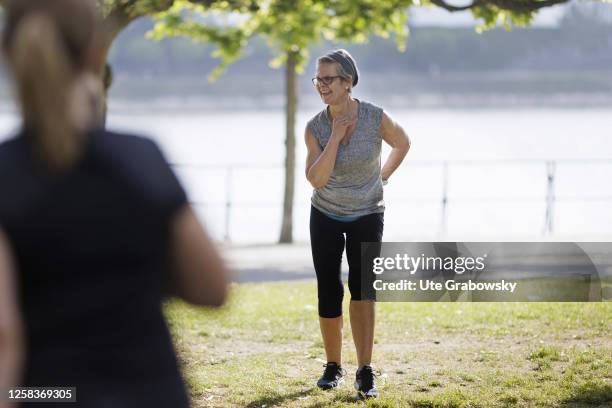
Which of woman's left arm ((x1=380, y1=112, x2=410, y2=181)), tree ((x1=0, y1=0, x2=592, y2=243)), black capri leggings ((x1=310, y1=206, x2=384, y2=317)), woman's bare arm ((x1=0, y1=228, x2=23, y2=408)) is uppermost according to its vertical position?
tree ((x1=0, y1=0, x2=592, y2=243))

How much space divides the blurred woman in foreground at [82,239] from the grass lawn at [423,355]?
2.54 meters

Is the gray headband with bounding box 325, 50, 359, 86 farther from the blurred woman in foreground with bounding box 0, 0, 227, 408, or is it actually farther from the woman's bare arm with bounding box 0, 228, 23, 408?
the woman's bare arm with bounding box 0, 228, 23, 408

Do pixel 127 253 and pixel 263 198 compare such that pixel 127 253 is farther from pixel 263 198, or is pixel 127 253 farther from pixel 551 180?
pixel 263 198

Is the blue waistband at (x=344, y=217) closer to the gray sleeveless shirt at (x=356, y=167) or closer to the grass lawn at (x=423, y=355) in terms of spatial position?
the gray sleeveless shirt at (x=356, y=167)

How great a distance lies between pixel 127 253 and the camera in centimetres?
186

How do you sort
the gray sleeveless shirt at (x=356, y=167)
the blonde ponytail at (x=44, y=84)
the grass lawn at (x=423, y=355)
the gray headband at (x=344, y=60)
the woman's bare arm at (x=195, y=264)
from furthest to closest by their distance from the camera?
the grass lawn at (x=423, y=355)
the gray sleeveless shirt at (x=356, y=167)
the gray headband at (x=344, y=60)
the woman's bare arm at (x=195, y=264)
the blonde ponytail at (x=44, y=84)

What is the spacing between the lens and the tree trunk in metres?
15.5

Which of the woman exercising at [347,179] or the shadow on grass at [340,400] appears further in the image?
the shadow on grass at [340,400]

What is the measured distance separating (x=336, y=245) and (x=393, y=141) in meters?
0.59

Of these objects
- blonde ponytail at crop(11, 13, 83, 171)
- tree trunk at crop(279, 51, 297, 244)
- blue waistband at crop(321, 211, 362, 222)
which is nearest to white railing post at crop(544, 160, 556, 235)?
tree trunk at crop(279, 51, 297, 244)

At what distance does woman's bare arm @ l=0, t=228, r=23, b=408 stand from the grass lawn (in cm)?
267

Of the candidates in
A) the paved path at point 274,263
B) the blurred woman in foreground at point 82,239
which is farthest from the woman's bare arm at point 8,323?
the paved path at point 274,263

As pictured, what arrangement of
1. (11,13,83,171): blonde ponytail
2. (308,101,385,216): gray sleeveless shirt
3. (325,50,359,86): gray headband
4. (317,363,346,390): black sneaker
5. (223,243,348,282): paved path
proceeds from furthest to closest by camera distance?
1. (223,243,348,282): paved path
2. (317,363,346,390): black sneaker
3. (308,101,385,216): gray sleeveless shirt
4. (325,50,359,86): gray headband
5. (11,13,83,171): blonde ponytail

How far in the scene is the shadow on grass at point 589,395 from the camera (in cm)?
527
